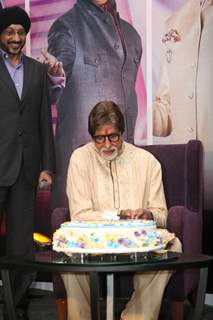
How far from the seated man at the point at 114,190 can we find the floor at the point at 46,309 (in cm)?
70

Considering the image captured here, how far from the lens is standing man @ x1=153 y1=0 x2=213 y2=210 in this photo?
4.17 metres

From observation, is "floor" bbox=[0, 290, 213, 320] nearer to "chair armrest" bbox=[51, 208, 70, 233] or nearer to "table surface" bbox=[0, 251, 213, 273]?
"chair armrest" bbox=[51, 208, 70, 233]

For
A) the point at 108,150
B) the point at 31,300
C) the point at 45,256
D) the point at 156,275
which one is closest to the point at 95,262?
the point at 45,256

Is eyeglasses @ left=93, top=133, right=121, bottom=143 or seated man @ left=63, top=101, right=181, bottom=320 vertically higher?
eyeglasses @ left=93, top=133, right=121, bottom=143

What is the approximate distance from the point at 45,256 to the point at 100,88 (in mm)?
1982

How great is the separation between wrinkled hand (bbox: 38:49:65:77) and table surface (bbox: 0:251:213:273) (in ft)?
6.90

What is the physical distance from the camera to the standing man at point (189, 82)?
13.7ft

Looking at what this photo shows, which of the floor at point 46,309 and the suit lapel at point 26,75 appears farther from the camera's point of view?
the floor at point 46,309

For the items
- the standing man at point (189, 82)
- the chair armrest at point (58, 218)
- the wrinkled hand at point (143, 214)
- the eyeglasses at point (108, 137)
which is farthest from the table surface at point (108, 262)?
the standing man at point (189, 82)

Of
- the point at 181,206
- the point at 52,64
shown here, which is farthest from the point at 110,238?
the point at 52,64

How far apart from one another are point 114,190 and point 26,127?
65 centimetres

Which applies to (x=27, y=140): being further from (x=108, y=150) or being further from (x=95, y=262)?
(x=95, y=262)

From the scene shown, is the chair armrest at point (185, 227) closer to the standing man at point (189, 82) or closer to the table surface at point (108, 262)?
the table surface at point (108, 262)

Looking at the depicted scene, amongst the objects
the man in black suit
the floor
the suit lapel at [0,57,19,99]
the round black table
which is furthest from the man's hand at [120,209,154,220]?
the suit lapel at [0,57,19,99]
